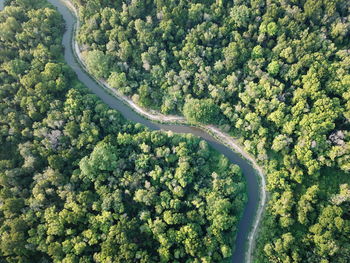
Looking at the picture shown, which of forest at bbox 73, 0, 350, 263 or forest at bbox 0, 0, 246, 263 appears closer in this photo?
forest at bbox 0, 0, 246, 263

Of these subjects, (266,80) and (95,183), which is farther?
(266,80)

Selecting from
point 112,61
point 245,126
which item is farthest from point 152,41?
point 245,126

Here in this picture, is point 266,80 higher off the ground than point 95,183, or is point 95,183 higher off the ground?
point 266,80

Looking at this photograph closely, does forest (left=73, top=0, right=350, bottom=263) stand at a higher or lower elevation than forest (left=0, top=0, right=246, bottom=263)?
higher
